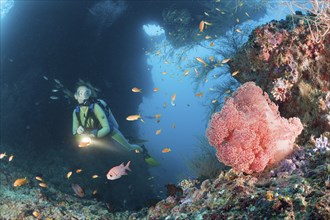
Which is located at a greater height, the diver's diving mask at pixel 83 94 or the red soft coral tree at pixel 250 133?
the diver's diving mask at pixel 83 94

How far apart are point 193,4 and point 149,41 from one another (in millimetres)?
4516

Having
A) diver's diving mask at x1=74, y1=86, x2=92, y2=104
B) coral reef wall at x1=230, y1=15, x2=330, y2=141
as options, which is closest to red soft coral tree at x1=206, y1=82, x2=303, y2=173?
coral reef wall at x1=230, y1=15, x2=330, y2=141

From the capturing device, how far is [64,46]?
1483 centimetres

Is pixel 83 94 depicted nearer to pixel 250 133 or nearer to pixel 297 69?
pixel 297 69

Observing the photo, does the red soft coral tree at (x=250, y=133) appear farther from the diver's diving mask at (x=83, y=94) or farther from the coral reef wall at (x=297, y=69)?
the diver's diving mask at (x=83, y=94)

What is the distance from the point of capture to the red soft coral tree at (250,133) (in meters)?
3.51

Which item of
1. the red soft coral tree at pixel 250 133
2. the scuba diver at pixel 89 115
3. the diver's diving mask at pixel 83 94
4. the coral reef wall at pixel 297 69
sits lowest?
the red soft coral tree at pixel 250 133

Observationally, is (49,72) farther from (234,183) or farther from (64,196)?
(234,183)

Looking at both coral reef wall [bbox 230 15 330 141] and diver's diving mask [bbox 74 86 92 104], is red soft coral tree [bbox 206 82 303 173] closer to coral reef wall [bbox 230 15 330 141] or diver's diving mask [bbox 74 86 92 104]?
coral reef wall [bbox 230 15 330 141]

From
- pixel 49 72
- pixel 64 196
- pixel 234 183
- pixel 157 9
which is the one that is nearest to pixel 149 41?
pixel 157 9

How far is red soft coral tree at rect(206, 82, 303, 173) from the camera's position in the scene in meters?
3.51

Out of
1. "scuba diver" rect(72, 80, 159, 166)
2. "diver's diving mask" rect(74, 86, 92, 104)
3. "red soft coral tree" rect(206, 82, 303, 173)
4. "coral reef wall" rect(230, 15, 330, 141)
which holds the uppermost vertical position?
"diver's diving mask" rect(74, 86, 92, 104)

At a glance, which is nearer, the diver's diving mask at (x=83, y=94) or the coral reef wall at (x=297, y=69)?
the coral reef wall at (x=297, y=69)

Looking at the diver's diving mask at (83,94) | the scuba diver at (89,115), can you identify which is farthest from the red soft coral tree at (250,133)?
the diver's diving mask at (83,94)
